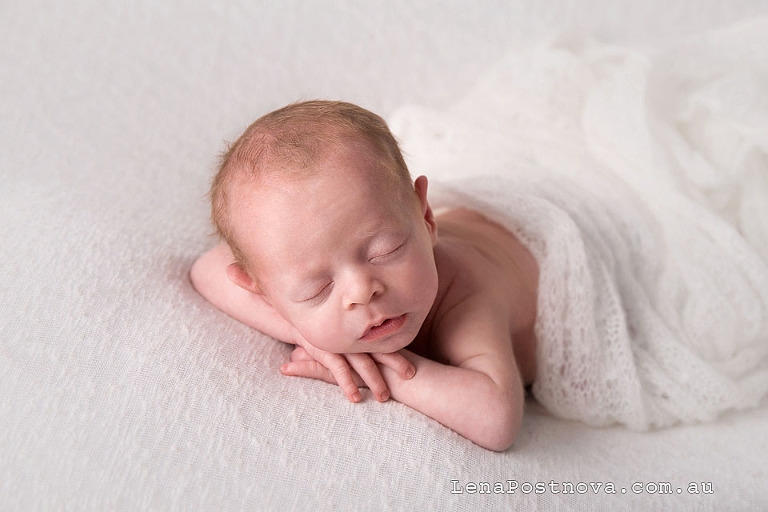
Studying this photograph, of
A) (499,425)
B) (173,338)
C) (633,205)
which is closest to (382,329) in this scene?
(499,425)

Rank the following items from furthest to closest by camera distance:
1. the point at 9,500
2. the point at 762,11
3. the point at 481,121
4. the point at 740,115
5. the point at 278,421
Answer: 1. the point at 762,11
2. the point at 481,121
3. the point at 740,115
4. the point at 278,421
5. the point at 9,500

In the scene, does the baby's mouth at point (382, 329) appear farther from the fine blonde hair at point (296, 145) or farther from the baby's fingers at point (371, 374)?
the fine blonde hair at point (296, 145)

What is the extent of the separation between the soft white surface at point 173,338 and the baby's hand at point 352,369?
23 millimetres

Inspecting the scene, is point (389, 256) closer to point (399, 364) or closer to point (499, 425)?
point (399, 364)

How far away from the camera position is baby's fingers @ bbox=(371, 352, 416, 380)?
1.08m

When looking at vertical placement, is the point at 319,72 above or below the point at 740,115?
above

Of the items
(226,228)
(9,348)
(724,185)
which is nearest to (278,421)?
(226,228)

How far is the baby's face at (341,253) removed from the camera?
0.95 meters

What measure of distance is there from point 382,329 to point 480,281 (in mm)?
263

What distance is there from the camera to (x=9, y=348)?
1.04 m

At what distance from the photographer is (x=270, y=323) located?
Answer: 1209mm

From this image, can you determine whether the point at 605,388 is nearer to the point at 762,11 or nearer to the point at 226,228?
the point at 226,228

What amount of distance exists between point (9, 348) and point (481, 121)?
1078 mm

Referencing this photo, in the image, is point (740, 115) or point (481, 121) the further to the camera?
point (481, 121)
